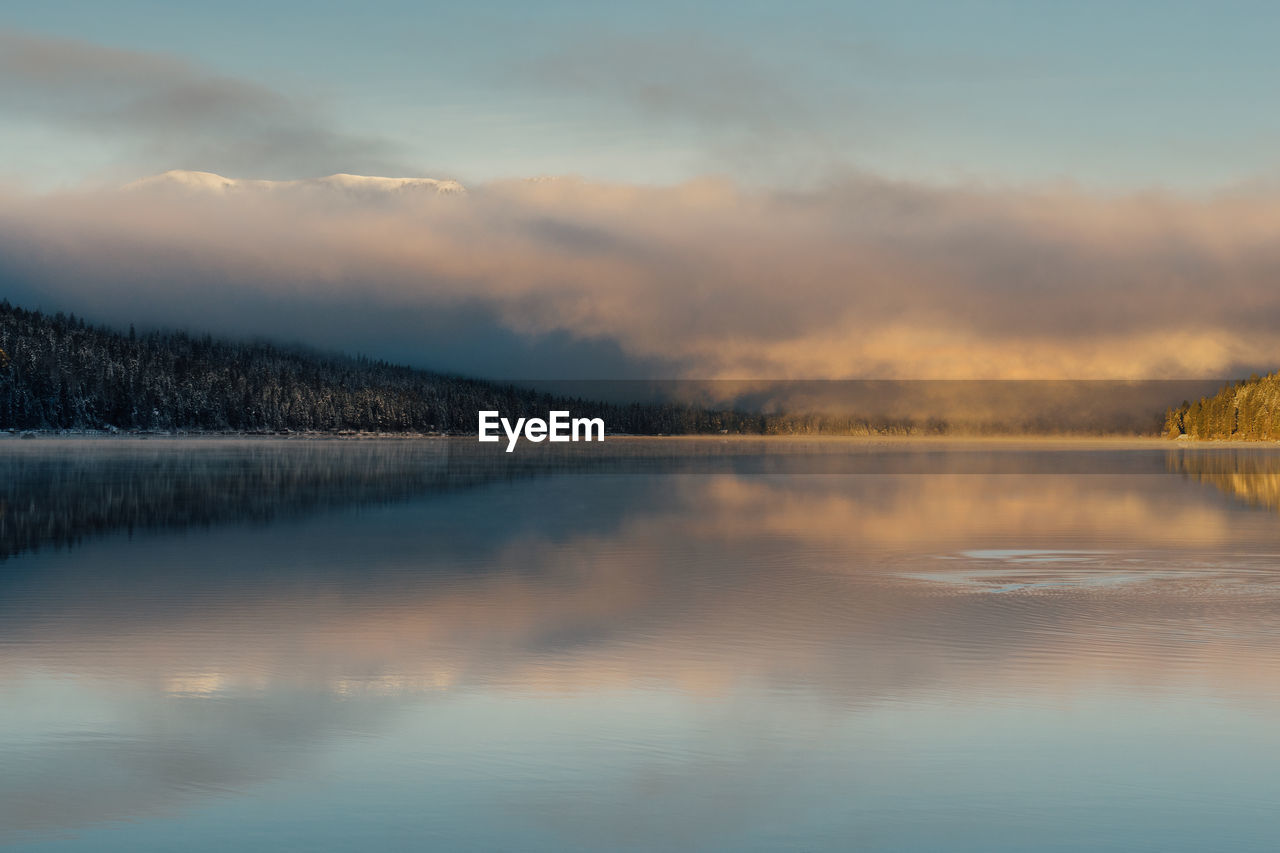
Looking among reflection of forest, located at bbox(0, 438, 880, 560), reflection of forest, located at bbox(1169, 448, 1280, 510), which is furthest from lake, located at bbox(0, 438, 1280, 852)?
reflection of forest, located at bbox(1169, 448, 1280, 510)

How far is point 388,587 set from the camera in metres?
26.0

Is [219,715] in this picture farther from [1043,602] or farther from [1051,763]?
[1043,602]

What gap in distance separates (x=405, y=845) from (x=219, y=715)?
519 centimetres

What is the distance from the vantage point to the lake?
10945mm

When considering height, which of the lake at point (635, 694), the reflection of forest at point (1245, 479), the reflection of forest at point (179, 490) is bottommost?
Answer: the reflection of forest at point (1245, 479)

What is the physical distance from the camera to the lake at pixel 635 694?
10945mm

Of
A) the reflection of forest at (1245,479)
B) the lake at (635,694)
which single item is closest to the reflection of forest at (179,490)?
the lake at (635,694)

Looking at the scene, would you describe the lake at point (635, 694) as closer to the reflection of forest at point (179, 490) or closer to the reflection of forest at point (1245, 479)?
the reflection of forest at point (179, 490)

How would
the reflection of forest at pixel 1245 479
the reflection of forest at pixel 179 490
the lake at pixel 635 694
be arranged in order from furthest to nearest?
the reflection of forest at pixel 1245 479 → the reflection of forest at pixel 179 490 → the lake at pixel 635 694

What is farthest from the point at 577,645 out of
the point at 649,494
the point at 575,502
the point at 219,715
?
the point at 649,494

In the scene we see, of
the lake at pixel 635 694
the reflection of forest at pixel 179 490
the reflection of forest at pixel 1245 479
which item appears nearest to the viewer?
the lake at pixel 635 694

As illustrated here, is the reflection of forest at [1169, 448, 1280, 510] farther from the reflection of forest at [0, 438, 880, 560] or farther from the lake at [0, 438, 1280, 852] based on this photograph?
the reflection of forest at [0, 438, 880, 560]

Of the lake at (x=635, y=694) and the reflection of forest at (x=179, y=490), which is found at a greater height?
the reflection of forest at (x=179, y=490)

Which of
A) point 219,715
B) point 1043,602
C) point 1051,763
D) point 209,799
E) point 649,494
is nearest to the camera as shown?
point 209,799
